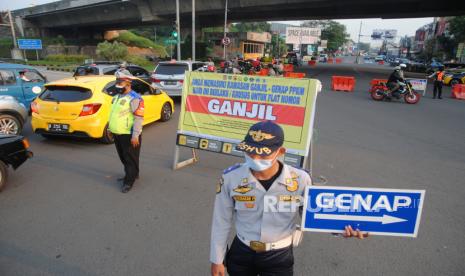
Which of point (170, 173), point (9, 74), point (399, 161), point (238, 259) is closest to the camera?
point (238, 259)

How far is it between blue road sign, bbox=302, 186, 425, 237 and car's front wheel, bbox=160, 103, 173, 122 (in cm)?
815

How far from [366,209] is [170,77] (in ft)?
38.3

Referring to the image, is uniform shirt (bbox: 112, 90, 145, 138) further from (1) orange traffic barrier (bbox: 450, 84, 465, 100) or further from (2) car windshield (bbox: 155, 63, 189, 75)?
(1) orange traffic barrier (bbox: 450, 84, 465, 100)

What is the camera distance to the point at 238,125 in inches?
207

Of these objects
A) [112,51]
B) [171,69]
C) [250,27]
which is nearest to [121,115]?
[171,69]

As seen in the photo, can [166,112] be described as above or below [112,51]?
below

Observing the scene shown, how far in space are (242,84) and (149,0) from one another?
3403 cm

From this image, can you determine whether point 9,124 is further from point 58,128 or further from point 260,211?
point 260,211

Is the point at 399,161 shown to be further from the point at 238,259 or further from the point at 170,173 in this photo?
the point at 238,259

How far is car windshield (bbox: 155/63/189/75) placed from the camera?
1305 cm

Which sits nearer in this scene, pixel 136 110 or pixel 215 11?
pixel 136 110

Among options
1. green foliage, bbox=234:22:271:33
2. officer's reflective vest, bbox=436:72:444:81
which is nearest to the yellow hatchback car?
officer's reflective vest, bbox=436:72:444:81

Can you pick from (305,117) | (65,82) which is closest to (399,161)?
(305,117)

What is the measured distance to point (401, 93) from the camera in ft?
47.9
